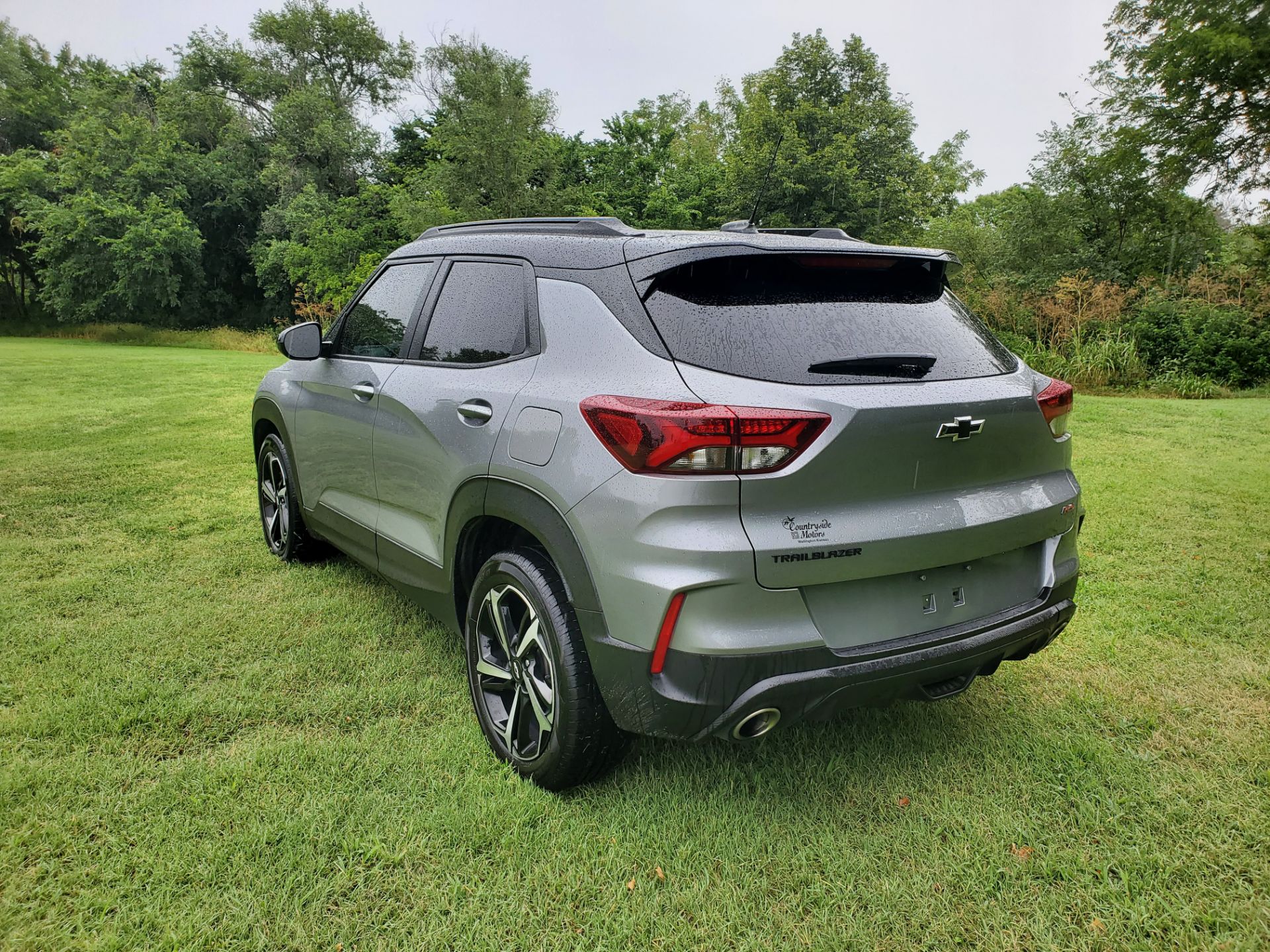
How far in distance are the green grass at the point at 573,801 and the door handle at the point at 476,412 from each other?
3.67 feet

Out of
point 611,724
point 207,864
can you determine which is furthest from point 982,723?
point 207,864

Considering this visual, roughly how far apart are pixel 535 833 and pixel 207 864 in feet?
2.91

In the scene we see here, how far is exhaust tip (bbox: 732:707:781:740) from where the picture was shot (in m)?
2.01

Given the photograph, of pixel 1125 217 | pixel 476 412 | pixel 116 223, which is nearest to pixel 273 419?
pixel 476 412

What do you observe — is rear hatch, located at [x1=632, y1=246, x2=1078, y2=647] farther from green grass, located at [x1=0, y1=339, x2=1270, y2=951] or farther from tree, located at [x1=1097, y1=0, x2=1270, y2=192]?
tree, located at [x1=1097, y1=0, x2=1270, y2=192]

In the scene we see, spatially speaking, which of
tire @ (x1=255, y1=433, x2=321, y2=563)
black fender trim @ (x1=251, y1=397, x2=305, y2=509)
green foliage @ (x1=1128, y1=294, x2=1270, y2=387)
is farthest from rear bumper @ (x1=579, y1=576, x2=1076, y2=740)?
green foliage @ (x1=1128, y1=294, x2=1270, y2=387)

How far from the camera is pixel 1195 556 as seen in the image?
475 centimetres

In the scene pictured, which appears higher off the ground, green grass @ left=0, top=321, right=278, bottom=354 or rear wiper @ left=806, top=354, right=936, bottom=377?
rear wiper @ left=806, top=354, right=936, bottom=377

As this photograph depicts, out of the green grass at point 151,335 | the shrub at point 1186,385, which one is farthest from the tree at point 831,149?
the green grass at point 151,335

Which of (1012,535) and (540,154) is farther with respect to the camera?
(540,154)

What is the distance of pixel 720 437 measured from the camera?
6.36 feet

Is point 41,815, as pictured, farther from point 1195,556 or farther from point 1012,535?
point 1195,556

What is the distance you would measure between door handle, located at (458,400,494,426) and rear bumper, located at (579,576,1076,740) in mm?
777

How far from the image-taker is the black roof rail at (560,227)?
8.47 feet
